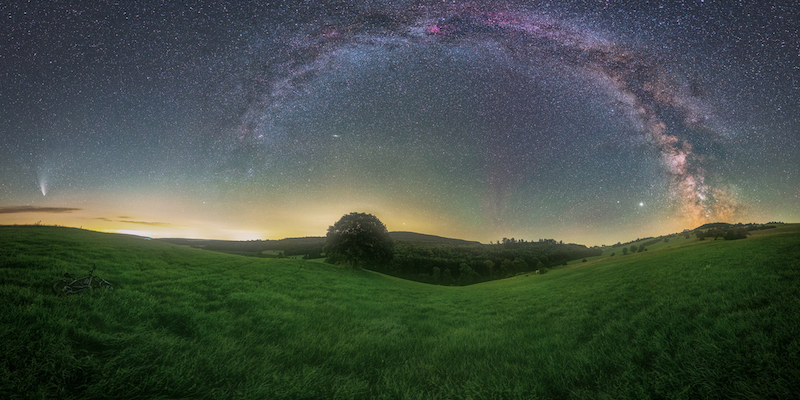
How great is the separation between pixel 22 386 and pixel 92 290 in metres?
4.01

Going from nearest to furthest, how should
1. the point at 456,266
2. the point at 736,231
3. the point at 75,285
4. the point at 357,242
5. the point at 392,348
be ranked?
the point at 75,285 < the point at 392,348 < the point at 736,231 < the point at 357,242 < the point at 456,266

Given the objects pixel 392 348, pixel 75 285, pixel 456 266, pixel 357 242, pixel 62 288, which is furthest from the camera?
pixel 456 266

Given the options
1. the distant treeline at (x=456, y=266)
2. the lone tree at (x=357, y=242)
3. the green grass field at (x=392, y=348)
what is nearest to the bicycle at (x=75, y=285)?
the green grass field at (x=392, y=348)

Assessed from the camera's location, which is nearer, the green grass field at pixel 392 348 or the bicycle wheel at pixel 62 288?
the green grass field at pixel 392 348

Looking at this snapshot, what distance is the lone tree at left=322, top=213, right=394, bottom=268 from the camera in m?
32.6

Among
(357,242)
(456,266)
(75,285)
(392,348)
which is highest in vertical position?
(75,285)

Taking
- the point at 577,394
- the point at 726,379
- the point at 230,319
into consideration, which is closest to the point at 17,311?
the point at 230,319

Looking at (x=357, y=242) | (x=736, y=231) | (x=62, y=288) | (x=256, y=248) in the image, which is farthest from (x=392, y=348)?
(x=256, y=248)

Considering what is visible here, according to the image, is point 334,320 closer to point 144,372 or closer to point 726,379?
point 144,372

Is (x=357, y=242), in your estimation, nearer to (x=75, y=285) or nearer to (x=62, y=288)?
(x=75, y=285)

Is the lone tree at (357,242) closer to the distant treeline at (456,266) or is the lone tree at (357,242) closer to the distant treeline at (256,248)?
the distant treeline at (256,248)

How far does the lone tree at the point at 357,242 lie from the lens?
32.6 m

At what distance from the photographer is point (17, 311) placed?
381 cm

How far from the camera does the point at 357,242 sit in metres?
33.4
